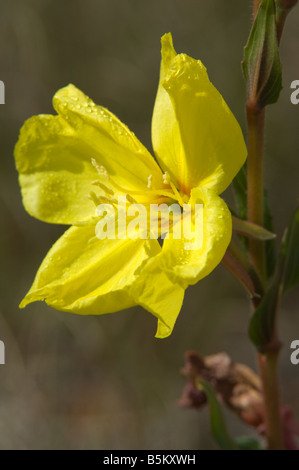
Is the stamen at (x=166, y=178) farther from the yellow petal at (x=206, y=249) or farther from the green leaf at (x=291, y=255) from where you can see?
the green leaf at (x=291, y=255)

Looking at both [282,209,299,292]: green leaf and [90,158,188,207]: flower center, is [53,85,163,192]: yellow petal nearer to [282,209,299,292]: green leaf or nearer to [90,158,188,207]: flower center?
[90,158,188,207]: flower center

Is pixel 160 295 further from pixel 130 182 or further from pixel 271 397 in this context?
pixel 271 397

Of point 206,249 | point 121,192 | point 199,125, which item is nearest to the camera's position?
point 206,249

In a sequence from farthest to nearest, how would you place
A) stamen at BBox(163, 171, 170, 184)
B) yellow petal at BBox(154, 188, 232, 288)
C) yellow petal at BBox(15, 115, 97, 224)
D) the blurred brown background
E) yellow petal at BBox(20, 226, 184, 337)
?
1. the blurred brown background
2. yellow petal at BBox(15, 115, 97, 224)
3. stamen at BBox(163, 171, 170, 184)
4. yellow petal at BBox(20, 226, 184, 337)
5. yellow petal at BBox(154, 188, 232, 288)

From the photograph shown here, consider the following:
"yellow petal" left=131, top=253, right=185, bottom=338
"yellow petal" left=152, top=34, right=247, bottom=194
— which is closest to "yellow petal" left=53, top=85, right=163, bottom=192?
"yellow petal" left=152, top=34, right=247, bottom=194

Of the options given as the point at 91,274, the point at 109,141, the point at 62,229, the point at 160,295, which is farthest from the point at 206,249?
Result: the point at 62,229

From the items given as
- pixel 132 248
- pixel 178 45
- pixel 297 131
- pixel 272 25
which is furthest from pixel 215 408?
pixel 178 45
